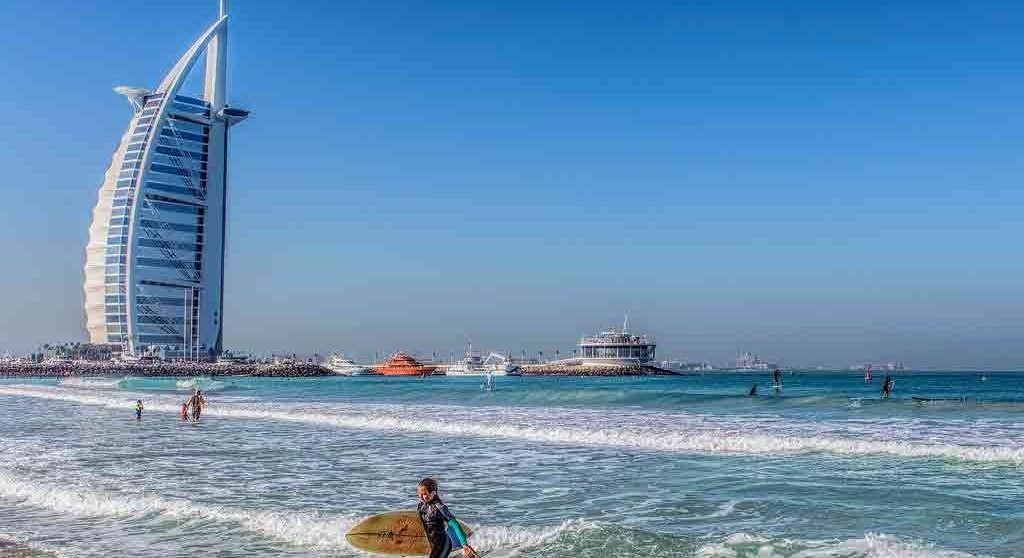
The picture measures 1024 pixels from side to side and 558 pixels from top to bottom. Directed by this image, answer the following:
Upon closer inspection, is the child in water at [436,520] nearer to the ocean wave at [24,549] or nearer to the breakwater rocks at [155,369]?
the ocean wave at [24,549]

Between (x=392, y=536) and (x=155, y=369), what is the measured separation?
166 meters

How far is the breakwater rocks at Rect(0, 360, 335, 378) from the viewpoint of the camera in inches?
6535

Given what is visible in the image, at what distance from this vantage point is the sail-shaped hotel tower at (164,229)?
169625 mm

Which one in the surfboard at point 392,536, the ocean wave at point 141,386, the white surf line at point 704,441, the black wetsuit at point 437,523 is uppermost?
the black wetsuit at point 437,523

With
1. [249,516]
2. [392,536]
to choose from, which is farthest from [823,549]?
[249,516]

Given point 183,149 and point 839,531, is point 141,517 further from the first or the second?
point 183,149

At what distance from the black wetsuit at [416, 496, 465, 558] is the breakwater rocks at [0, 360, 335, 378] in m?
166

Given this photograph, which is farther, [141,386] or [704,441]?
[141,386]

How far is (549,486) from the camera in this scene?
20.0 m

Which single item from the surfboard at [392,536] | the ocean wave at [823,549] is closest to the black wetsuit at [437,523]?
the surfboard at [392,536]

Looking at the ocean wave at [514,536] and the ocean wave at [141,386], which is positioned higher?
the ocean wave at [514,536]

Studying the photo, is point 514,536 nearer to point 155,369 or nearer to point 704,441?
point 704,441

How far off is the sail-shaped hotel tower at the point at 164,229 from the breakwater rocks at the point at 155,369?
18.9ft

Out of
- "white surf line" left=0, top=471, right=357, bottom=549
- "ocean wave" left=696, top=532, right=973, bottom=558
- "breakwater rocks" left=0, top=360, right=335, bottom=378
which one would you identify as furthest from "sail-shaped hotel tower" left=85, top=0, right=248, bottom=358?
"ocean wave" left=696, top=532, right=973, bottom=558
